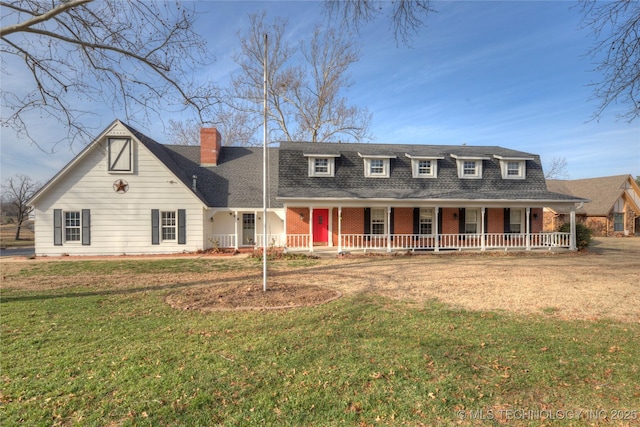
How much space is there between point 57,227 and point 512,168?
2549 cm

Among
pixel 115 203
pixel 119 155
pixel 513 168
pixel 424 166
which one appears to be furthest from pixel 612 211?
pixel 115 203

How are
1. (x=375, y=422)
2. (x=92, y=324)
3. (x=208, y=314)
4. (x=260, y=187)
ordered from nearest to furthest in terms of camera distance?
(x=375, y=422) < (x=92, y=324) < (x=208, y=314) < (x=260, y=187)

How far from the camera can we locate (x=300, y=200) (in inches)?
653

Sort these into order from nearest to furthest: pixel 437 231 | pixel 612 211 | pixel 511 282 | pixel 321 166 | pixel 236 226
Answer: pixel 511 282 → pixel 437 231 → pixel 236 226 → pixel 321 166 → pixel 612 211

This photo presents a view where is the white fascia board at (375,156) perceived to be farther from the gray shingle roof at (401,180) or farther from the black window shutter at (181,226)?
the black window shutter at (181,226)

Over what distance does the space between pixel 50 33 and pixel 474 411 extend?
33.2 feet

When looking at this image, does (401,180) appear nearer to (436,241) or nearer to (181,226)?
(436,241)

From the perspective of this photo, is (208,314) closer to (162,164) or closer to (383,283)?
(383,283)

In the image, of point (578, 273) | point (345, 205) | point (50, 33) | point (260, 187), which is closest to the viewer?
point (50, 33)

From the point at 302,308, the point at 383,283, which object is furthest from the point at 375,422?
the point at 383,283

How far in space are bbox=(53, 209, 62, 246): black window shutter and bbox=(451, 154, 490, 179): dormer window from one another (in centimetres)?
2178

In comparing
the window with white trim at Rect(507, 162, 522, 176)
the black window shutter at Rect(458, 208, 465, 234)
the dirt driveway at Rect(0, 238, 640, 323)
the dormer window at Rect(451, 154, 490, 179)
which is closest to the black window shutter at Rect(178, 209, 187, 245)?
the dirt driveway at Rect(0, 238, 640, 323)

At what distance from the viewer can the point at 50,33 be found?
7086 mm

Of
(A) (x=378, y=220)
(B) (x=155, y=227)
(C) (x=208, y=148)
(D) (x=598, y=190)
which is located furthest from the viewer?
(D) (x=598, y=190)
